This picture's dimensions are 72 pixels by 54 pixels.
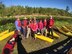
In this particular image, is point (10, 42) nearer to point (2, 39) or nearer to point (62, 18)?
point (2, 39)

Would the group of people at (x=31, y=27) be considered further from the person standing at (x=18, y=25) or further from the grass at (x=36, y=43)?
the grass at (x=36, y=43)

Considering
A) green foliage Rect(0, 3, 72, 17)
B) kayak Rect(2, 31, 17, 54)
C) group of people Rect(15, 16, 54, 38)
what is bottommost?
kayak Rect(2, 31, 17, 54)

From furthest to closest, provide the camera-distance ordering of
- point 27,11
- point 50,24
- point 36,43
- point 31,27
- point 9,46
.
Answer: point 27,11 → point 50,24 → point 31,27 → point 36,43 → point 9,46

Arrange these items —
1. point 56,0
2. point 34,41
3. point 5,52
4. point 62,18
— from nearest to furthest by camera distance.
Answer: point 5,52, point 34,41, point 56,0, point 62,18

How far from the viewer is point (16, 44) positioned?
5570mm

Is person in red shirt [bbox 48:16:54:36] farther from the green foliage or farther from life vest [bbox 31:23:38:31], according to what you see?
the green foliage

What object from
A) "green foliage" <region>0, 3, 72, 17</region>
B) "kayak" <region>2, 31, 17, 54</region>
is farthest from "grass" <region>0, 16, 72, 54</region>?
"green foliage" <region>0, 3, 72, 17</region>

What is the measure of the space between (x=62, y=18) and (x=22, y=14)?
3.43ft

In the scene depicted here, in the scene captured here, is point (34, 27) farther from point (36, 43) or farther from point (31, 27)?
point (36, 43)

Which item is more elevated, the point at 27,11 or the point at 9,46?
the point at 27,11

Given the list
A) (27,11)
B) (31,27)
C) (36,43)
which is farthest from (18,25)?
(27,11)

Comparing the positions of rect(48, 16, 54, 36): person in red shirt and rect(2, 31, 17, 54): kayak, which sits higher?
rect(48, 16, 54, 36): person in red shirt

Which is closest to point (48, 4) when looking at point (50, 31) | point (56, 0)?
point (56, 0)

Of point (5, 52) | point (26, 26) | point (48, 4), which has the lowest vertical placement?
point (5, 52)
